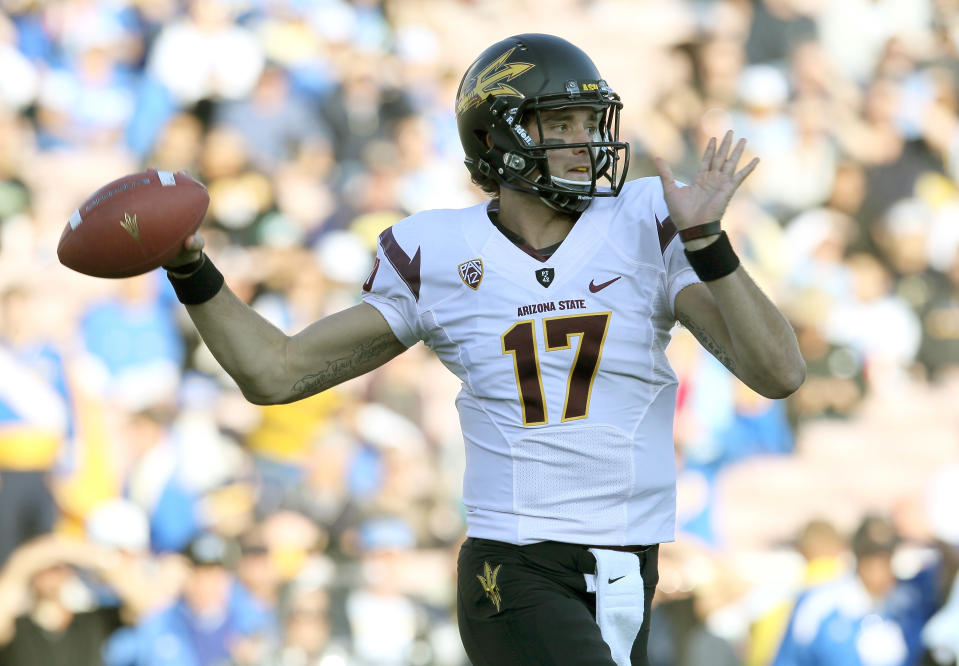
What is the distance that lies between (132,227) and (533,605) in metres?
1.20

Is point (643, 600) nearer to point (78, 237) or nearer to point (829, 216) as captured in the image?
point (78, 237)

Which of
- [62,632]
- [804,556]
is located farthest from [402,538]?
[804,556]

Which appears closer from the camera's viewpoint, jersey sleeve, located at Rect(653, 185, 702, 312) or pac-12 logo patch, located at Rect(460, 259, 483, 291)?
jersey sleeve, located at Rect(653, 185, 702, 312)

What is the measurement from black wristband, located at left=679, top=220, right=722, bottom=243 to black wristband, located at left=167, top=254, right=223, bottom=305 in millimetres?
1075

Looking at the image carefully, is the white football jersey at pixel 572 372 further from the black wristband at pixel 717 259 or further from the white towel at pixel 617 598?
the black wristband at pixel 717 259

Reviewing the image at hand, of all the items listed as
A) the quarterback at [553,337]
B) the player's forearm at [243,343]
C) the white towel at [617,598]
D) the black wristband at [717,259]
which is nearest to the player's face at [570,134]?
the quarterback at [553,337]

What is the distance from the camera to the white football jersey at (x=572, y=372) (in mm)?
2797

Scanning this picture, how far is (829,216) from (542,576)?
5.12m

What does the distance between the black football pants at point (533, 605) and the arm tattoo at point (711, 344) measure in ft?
1.51

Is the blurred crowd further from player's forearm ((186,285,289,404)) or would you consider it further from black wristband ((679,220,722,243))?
black wristband ((679,220,722,243))

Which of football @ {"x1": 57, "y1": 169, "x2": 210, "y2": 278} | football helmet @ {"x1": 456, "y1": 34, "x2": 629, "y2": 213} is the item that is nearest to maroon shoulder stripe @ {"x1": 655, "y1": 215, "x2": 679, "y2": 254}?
football helmet @ {"x1": 456, "y1": 34, "x2": 629, "y2": 213}

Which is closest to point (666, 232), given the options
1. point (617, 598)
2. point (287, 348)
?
point (617, 598)

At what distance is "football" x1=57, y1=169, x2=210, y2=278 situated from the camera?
2803mm

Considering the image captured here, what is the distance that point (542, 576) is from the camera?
2730 millimetres
